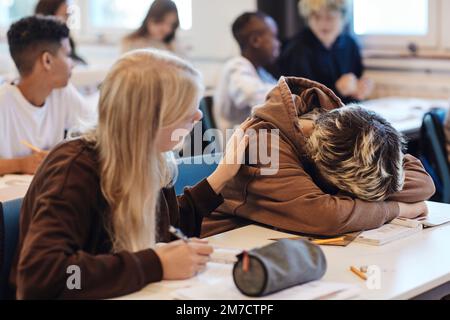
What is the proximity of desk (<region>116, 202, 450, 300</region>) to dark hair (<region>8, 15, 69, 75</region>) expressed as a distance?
1468 mm

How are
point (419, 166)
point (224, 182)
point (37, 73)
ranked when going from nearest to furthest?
point (224, 182), point (419, 166), point (37, 73)

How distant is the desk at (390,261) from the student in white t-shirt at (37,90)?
1.33m

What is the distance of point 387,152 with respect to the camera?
187 centimetres

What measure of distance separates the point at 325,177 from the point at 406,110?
2.33 meters

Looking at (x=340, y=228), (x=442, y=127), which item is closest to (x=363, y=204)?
(x=340, y=228)

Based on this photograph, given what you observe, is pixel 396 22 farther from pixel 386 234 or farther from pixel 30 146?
pixel 386 234

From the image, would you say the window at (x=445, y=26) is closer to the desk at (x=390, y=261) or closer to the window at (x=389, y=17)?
the window at (x=389, y=17)

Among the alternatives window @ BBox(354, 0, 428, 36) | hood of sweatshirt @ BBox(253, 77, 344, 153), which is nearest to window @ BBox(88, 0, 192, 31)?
window @ BBox(354, 0, 428, 36)

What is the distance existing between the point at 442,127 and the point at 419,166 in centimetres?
121

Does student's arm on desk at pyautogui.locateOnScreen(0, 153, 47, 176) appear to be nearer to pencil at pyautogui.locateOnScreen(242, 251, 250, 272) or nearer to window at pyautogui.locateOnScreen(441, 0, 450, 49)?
pencil at pyautogui.locateOnScreen(242, 251, 250, 272)

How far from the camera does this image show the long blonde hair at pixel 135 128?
5.27 feet

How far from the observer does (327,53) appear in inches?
182

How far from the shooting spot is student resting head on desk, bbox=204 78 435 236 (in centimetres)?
188

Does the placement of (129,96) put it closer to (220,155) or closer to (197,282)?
(197,282)
